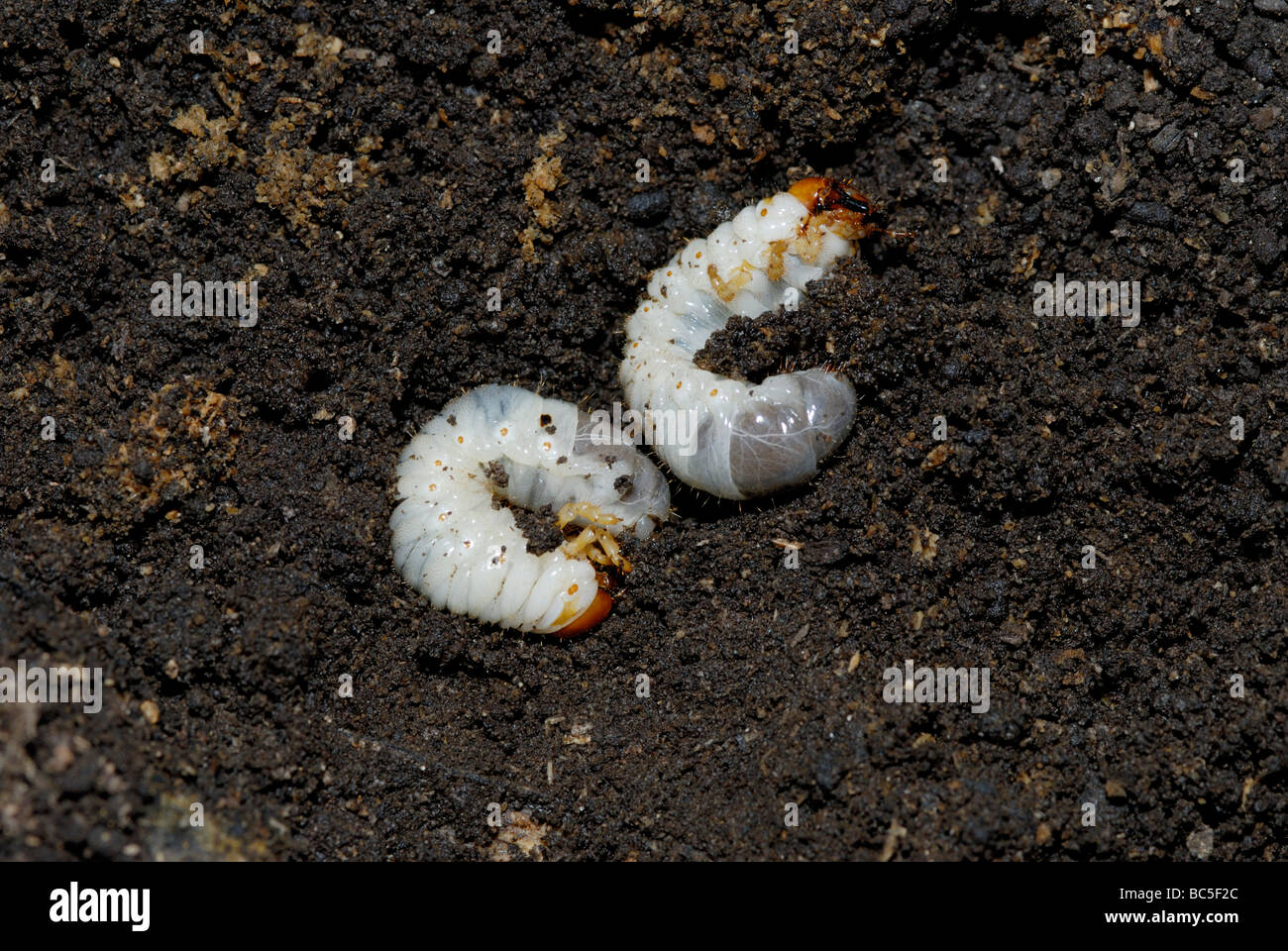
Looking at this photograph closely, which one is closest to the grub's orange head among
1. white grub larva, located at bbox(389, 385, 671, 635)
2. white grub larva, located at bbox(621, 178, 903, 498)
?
white grub larva, located at bbox(621, 178, 903, 498)

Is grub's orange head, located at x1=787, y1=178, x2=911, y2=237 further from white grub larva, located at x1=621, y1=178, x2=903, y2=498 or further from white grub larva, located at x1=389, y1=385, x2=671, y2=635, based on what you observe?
white grub larva, located at x1=389, y1=385, x2=671, y2=635

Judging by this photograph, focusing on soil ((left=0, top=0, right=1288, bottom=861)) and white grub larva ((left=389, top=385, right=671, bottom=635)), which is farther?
white grub larva ((left=389, top=385, right=671, bottom=635))

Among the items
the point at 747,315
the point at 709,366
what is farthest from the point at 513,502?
the point at 747,315

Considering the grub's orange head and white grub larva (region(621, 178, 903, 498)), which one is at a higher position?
the grub's orange head

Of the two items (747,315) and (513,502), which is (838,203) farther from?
(513,502)

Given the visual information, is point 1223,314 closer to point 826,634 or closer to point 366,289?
point 826,634

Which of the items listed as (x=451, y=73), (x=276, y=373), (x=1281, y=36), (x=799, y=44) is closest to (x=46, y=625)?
(x=276, y=373)
